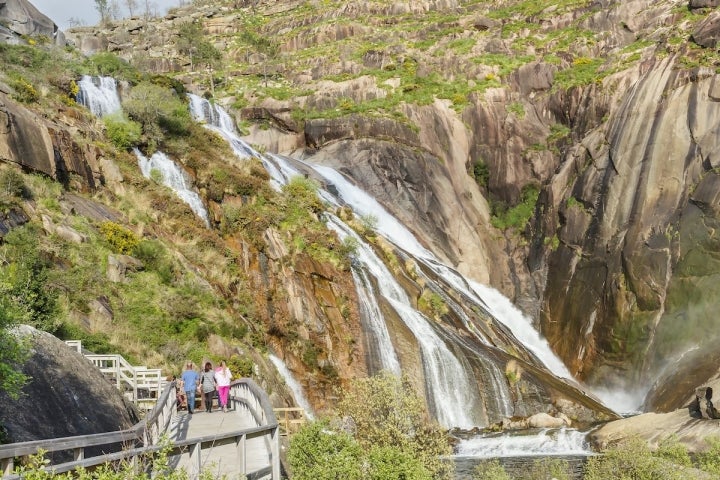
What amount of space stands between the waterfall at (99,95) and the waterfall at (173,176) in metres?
4.93

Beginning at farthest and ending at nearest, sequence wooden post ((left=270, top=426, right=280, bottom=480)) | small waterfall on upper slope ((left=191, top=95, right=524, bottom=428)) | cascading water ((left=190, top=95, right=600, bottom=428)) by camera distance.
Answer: cascading water ((left=190, top=95, right=600, bottom=428)), small waterfall on upper slope ((left=191, top=95, right=524, bottom=428)), wooden post ((left=270, top=426, right=280, bottom=480))

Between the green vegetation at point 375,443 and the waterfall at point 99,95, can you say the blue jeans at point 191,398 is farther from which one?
the waterfall at point 99,95

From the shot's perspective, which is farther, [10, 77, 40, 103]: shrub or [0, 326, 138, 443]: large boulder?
[10, 77, 40, 103]: shrub

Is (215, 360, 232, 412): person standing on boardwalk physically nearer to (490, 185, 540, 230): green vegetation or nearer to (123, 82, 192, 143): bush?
(123, 82, 192, 143): bush

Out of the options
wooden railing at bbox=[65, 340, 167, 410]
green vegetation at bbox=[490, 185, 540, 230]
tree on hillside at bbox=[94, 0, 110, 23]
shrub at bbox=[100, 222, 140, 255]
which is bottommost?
wooden railing at bbox=[65, 340, 167, 410]

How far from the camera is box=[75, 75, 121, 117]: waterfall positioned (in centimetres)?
3703

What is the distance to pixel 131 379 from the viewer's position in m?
17.1

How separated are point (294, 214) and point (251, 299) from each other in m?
6.70

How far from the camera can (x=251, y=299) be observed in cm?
2831

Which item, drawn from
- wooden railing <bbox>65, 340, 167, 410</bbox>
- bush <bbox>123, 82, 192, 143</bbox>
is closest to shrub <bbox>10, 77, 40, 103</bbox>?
bush <bbox>123, 82, 192, 143</bbox>

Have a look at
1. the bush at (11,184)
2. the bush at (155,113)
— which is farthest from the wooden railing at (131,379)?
the bush at (155,113)

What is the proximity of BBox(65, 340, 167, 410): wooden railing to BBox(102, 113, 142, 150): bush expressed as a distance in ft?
57.1

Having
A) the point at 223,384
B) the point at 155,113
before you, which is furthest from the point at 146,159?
the point at 223,384

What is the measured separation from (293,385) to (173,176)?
13.8m
